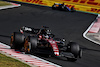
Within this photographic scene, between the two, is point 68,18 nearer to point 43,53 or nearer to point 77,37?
point 77,37

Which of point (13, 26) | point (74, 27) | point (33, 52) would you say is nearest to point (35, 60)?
point (33, 52)

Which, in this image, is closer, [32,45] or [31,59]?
[31,59]

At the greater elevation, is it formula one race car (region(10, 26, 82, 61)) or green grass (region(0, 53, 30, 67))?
formula one race car (region(10, 26, 82, 61))

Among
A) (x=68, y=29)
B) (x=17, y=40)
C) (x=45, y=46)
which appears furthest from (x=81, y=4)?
(x=17, y=40)

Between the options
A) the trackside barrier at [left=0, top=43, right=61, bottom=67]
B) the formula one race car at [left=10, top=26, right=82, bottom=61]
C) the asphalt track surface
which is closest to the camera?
the trackside barrier at [left=0, top=43, right=61, bottom=67]

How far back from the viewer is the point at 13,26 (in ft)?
63.3

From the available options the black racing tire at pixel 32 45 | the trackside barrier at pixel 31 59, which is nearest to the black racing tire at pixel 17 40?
the trackside barrier at pixel 31 59

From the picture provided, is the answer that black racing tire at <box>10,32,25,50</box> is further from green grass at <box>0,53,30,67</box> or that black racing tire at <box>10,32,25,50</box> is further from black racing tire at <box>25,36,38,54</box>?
green grass at <box>0,53,30,67</box>

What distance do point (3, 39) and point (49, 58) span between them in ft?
15.2

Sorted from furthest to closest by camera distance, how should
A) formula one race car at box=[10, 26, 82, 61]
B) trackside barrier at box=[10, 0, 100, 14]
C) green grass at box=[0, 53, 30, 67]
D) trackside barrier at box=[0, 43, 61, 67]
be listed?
A: trackside barrier at box=[10, 0, 100, 14] → formula one race car at box=[10, 26, 82, 61] → trackside barrier at box=[0, 43, 61, 67] → green grass at box=[0, 53, 30, 67]

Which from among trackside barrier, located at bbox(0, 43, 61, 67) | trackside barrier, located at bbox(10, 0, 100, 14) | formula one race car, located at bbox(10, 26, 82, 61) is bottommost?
trackside barrier, located at bbox(0, 43, 61, 67)

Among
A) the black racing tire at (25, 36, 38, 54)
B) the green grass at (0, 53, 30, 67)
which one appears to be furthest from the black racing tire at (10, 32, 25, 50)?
the green grass at (0, 53, 30, 67)

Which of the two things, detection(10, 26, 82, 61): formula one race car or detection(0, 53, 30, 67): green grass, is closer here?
detection(0, 53, 30, 67): green grass

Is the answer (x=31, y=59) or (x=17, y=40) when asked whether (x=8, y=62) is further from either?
(x=17, y=40)
